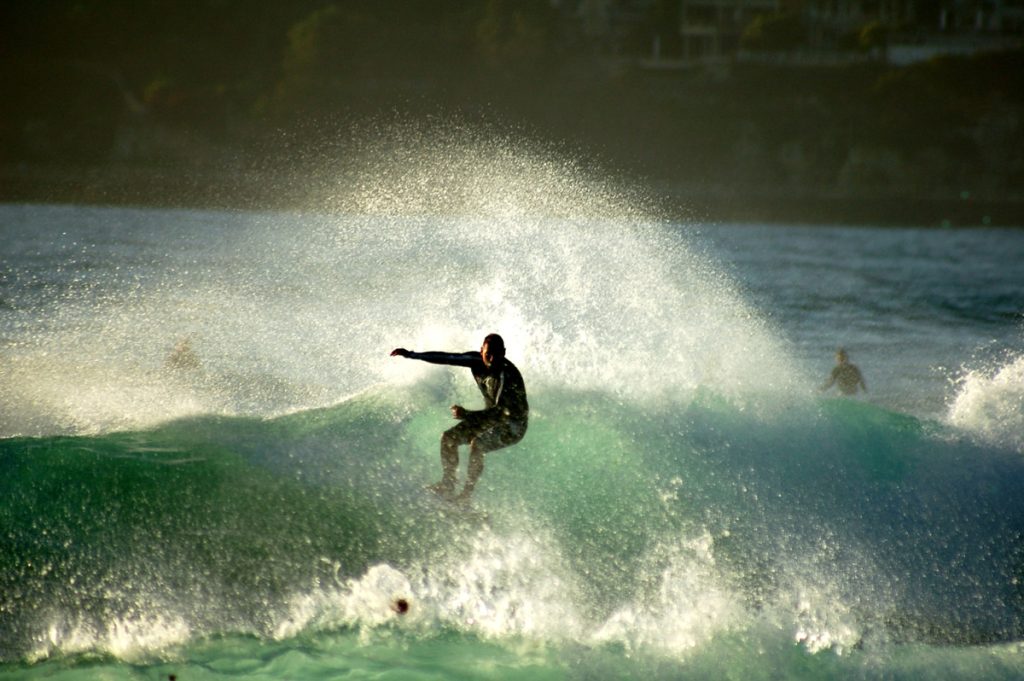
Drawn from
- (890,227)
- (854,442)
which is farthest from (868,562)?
(890,227)

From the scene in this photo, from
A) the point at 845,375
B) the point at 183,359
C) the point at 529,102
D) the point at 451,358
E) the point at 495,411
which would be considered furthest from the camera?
A: the point at 529,102

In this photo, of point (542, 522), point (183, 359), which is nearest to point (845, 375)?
point (183, 359)

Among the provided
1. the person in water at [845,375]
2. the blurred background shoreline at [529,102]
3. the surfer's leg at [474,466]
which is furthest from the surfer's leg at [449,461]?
the blurred background shoreline at [529,102]

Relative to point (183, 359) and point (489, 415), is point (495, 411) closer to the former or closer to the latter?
point (489, 415)

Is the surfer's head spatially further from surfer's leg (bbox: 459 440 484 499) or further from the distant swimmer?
the distant swimmer

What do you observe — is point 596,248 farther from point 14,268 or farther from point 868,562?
point 14,268

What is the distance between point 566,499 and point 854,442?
3202mm

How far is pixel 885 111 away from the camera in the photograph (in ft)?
297

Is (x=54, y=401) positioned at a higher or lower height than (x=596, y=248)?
lower

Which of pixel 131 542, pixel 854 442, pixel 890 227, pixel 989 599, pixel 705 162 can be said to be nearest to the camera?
pixel 131 542

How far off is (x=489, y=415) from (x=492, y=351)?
50cm

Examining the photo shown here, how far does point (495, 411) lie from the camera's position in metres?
8.41

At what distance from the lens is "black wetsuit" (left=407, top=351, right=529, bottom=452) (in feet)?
27.5

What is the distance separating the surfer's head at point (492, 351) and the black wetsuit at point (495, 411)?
3 centimetres
